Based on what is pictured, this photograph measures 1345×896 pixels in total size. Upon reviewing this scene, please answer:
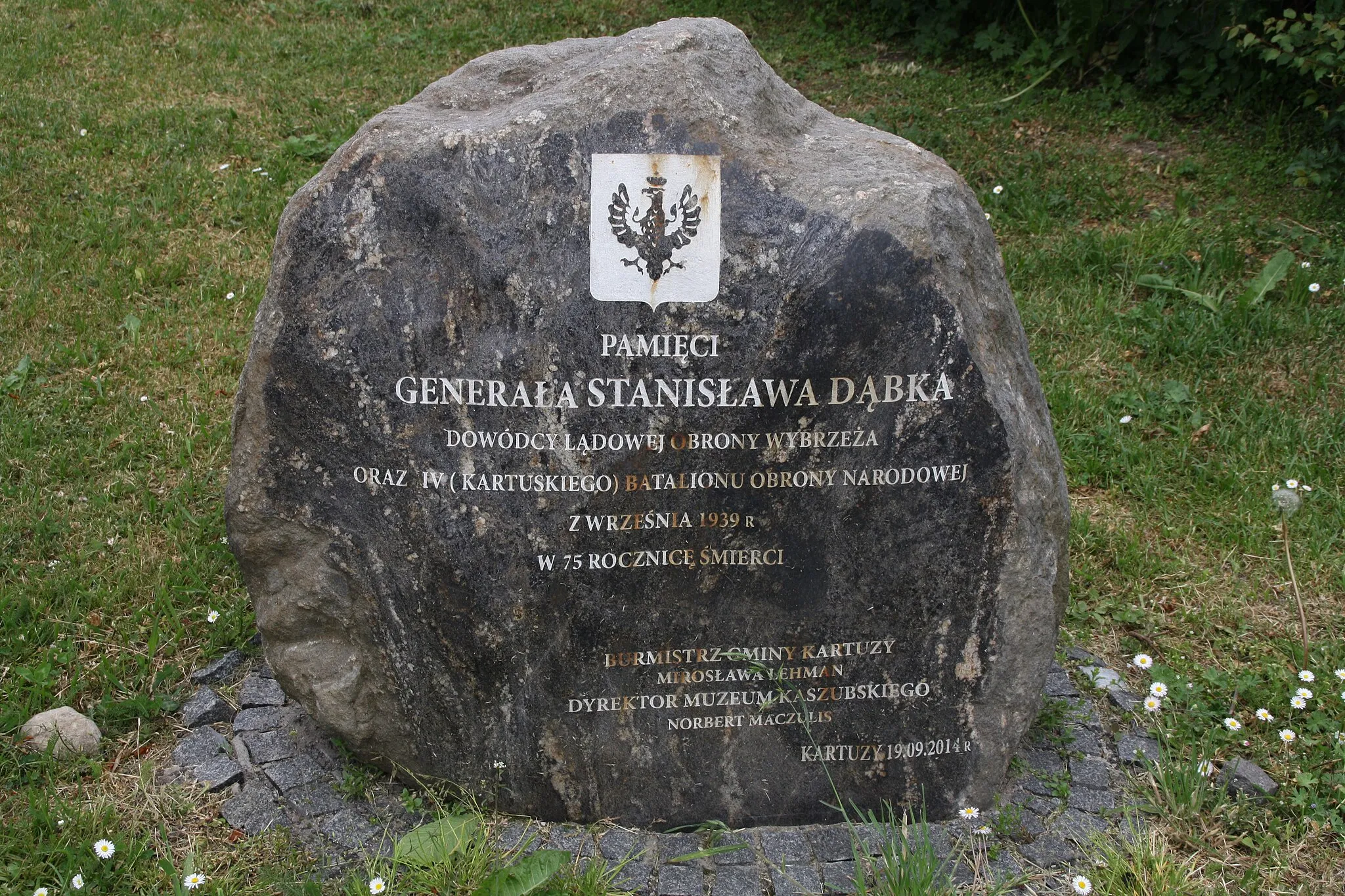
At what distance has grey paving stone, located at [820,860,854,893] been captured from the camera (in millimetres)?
2877

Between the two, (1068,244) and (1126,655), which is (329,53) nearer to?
(1068,244)

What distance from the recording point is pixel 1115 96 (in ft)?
23.3

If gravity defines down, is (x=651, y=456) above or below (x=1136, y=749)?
above

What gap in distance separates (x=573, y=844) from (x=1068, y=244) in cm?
406

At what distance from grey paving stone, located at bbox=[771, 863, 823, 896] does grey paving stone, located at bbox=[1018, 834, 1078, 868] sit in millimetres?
529

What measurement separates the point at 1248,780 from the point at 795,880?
131cm

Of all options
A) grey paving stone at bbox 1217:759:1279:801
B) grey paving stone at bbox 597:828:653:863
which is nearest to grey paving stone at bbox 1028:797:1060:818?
grey paving stone at bbox 1217:759:1279:801

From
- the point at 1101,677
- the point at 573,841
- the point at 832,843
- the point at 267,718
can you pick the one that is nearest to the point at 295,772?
the point at 267,718

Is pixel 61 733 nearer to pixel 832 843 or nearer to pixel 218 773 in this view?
pixel 218 773

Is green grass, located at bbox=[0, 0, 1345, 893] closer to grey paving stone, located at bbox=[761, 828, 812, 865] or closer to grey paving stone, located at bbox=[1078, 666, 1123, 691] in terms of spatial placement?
grey paving stone, located at bbox=[1078, 666, 1123, 691]

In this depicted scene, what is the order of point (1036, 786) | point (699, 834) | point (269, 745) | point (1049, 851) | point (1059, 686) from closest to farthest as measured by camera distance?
1. point (1049, 851)
2. point (699, 834)
3. point (1036, 786)
4. point (269, 745)
5. point (1059, 686)

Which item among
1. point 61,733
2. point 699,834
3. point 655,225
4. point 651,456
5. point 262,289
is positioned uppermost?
point 655,225

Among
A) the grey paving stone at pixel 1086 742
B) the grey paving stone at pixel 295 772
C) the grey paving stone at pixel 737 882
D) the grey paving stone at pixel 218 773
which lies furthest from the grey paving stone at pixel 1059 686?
the grey paving stone at pixel 218 773

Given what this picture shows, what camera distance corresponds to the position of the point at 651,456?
2873 mm
